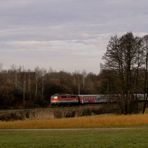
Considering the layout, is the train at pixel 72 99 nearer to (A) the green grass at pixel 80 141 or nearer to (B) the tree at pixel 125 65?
(B) the tree at pixel 125 65

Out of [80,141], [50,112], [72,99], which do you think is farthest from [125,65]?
[80,141]

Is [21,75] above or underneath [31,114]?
above

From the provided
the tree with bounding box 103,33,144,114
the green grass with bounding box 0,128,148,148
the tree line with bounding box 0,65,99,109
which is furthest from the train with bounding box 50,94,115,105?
the green grass with bounding box 0,128,148,148

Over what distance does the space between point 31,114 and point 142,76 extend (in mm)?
20916

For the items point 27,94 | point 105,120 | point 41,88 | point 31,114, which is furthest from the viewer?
point 41,88

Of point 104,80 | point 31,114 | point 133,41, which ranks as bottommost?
point 31,114

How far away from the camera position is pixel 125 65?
65250mm

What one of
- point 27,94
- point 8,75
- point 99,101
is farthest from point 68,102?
point 8,75

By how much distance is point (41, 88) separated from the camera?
114625 millimetres

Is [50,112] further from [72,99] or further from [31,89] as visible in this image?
[31,89]

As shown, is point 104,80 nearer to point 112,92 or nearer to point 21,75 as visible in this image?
point 112,92

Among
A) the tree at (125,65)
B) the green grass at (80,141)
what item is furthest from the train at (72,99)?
the green grass at (80,141)

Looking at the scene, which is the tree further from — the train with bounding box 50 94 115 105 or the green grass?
the green grass

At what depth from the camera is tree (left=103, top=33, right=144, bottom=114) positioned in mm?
64625
